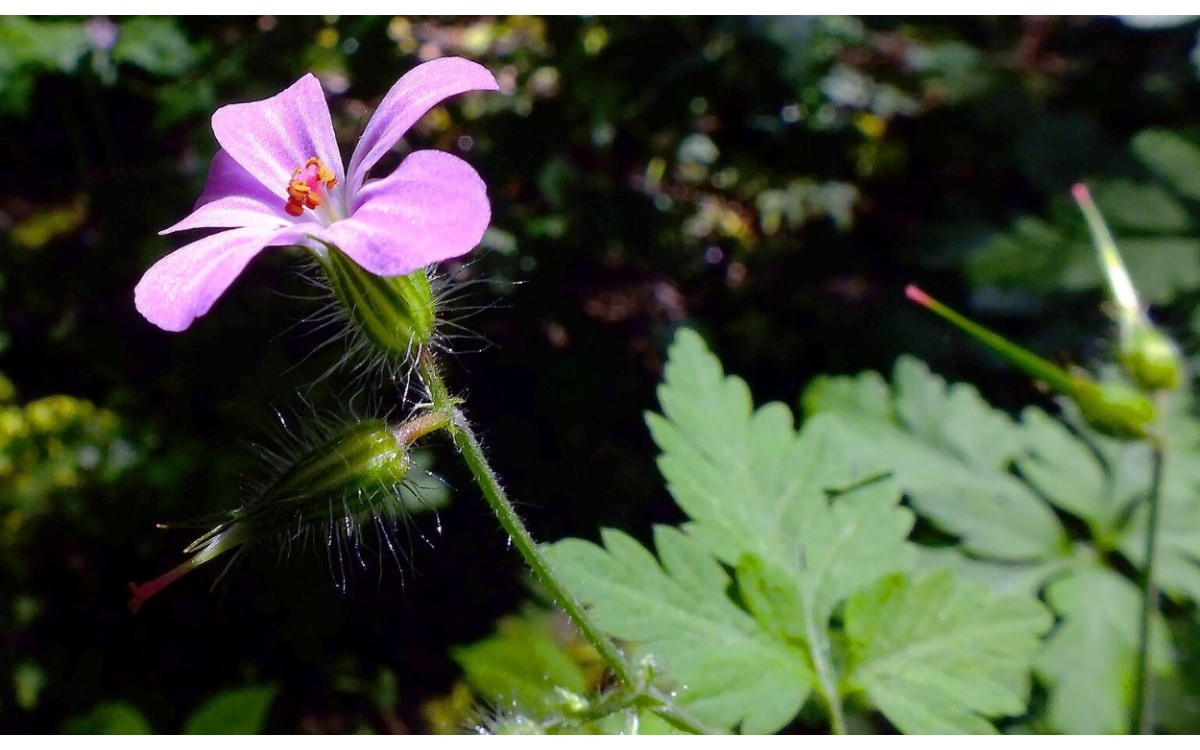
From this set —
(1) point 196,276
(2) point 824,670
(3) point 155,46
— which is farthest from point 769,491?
(3) point 155,46

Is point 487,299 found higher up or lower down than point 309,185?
lower down

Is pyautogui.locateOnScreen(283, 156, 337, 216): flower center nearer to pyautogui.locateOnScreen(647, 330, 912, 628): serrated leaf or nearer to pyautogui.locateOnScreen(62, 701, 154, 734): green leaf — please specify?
pyautogui.locateOnScreen(647, 330, 912, 628): serrated leaf

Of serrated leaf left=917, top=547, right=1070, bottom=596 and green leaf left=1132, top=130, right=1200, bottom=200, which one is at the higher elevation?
green leaf left=1132, top=130, right=1200, bottom=200

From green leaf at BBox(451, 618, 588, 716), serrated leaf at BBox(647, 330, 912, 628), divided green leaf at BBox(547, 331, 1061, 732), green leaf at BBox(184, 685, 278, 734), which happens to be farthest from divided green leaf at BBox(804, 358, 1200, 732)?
green leaf at BBox(184, 685, 278, 734)

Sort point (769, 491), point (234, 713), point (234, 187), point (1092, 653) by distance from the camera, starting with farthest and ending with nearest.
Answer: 1. point (234, 713)
2. point (1092, 653)
3. point (769, 491)
4. point (234, 187)

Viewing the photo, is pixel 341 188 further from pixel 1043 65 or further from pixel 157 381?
pixel 1043 65

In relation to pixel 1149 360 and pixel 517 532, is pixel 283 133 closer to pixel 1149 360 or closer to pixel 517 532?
pixel 517 532

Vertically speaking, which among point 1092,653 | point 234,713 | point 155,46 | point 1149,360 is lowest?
point 1092,653

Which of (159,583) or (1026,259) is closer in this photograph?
(159,583)
